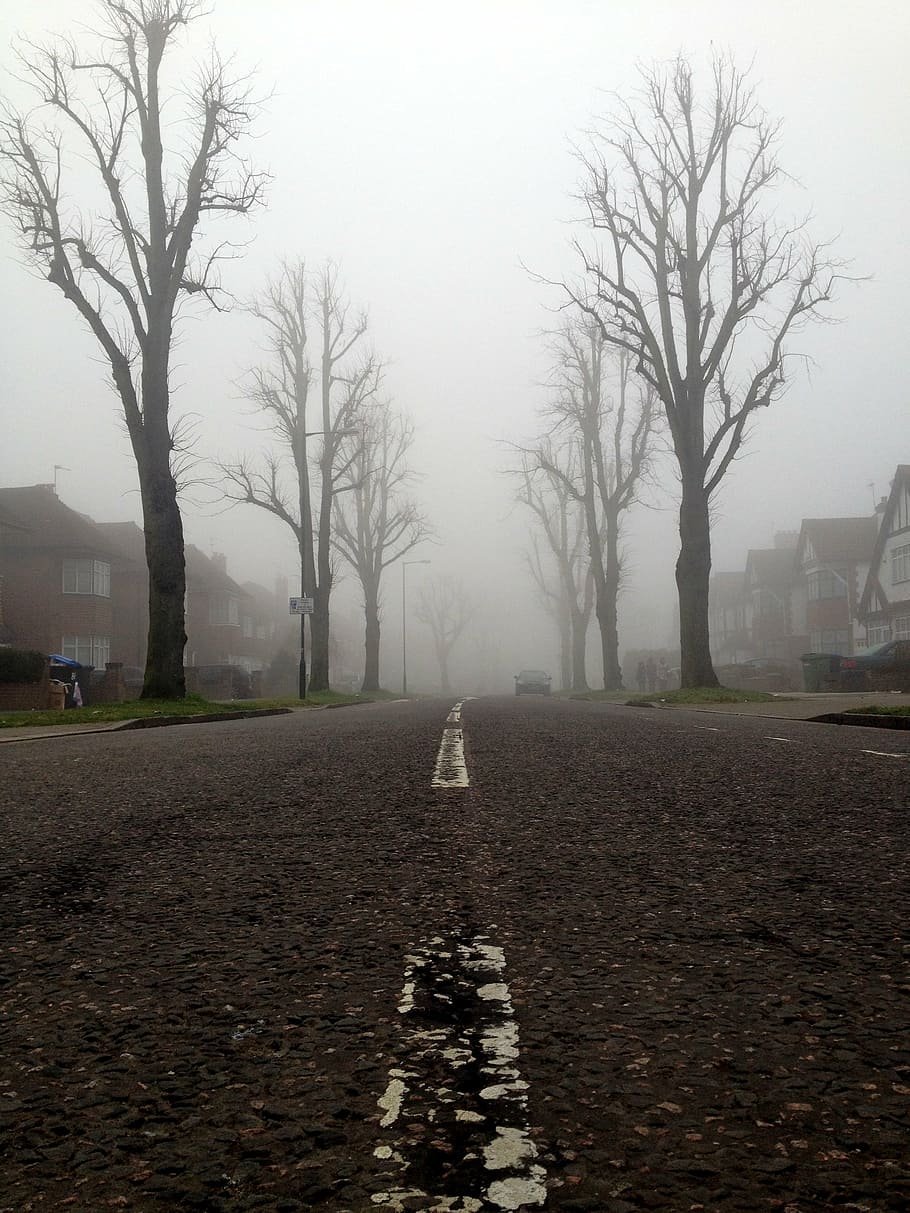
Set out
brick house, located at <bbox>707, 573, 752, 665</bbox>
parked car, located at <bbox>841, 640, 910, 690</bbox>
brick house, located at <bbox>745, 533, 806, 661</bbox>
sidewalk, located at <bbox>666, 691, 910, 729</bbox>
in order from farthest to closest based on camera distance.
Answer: brick house, located at <bbox>707, 573, 752, 665</bbox>
brick house, located at <bbox>745, 533, 806, 661</bbox>
parked car, located at <bbox>841, 640, 910, 690</bbox>
sidewalk, located at <bbox>666, 691, 910, 729</bbox>

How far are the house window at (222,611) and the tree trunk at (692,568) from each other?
4494 cm

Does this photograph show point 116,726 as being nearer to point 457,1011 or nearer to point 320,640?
point 457,1011

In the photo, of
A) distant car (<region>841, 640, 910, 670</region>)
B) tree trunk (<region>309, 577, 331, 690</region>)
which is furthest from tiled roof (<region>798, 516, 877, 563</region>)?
tree trunk (<region>309, 577, 331, 690</region>)

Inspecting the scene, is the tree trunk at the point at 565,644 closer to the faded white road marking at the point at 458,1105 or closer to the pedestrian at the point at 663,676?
the pedestrian at the point at 663,676

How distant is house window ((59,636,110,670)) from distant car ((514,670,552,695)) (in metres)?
19.2

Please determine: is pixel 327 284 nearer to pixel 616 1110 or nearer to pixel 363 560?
pixel 363 560

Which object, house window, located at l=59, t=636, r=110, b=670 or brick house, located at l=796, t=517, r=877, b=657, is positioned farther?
brick house, located at l=796, t=517, r=877, b=657

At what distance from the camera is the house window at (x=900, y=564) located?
45562 millimetres

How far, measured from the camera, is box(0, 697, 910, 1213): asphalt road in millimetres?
1334

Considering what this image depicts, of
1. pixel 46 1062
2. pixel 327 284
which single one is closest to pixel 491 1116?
pixel 46 1062

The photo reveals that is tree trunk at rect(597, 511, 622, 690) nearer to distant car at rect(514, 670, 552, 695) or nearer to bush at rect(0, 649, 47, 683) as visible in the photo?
distant car at rect(514, 670, 552, 695)

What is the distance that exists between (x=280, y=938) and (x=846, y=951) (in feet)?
4.51

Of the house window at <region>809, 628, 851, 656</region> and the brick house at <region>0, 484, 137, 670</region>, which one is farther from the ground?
the brick house at <region>0, 484, 137, 670</region>

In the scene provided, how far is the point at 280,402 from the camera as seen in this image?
34.6 meters
